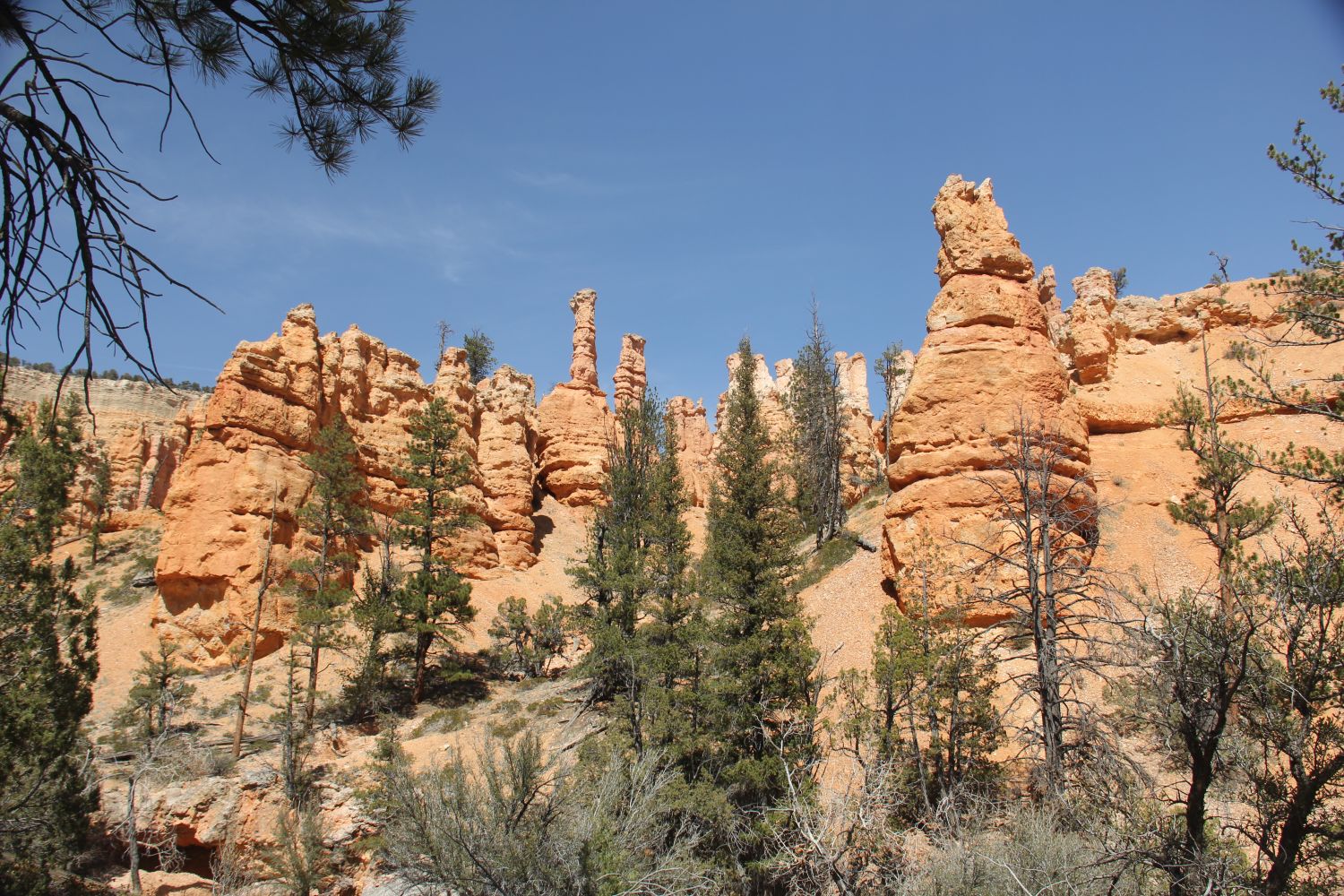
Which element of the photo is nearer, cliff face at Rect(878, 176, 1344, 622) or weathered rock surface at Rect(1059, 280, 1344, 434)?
cliff face at Rect(878, 176, 1344, 622)

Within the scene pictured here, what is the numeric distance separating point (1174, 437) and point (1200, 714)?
16.9 metres

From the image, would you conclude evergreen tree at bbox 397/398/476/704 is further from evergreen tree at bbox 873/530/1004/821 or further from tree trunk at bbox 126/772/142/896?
evergreen tree at bbox 873/530/1004/821

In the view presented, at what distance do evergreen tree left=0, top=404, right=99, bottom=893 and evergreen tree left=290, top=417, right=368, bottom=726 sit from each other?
5.56 meters

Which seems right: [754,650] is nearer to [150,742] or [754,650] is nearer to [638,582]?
[638,582]

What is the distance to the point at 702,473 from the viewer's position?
53594 mm

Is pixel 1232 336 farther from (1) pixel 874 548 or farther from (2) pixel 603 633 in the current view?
(2) pixel 603 633

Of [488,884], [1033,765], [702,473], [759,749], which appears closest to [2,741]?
[488,884]

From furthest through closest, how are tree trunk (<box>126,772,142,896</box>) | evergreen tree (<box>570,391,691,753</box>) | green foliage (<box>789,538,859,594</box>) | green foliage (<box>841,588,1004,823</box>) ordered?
green foliage (<box>789,538,859,594</box>)
evergreen tree (<box>570,391,691,753</box>)
tree trunk (<box>126,772,142,896</box>)
green foliage (<box>841,588,1004,823</box>)

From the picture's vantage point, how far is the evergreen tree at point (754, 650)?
16719mm

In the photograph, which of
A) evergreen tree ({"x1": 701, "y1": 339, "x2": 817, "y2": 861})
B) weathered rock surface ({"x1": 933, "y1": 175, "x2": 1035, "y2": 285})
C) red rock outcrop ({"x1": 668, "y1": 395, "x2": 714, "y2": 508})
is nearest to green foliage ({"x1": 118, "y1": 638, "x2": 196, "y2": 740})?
evergreen tree ({"x1": 701, "y1": 339, "x2": 817, "y2": 861})

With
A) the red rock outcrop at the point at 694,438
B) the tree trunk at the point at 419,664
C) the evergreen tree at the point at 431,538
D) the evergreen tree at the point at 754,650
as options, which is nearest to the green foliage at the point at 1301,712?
the evergreen tree at the point at 754,650

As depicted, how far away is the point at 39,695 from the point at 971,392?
22.7 meters

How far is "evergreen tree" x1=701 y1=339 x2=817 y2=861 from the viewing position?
16.7 metres

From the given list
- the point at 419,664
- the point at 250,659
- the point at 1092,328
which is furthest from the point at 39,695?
the point at 1092,328
